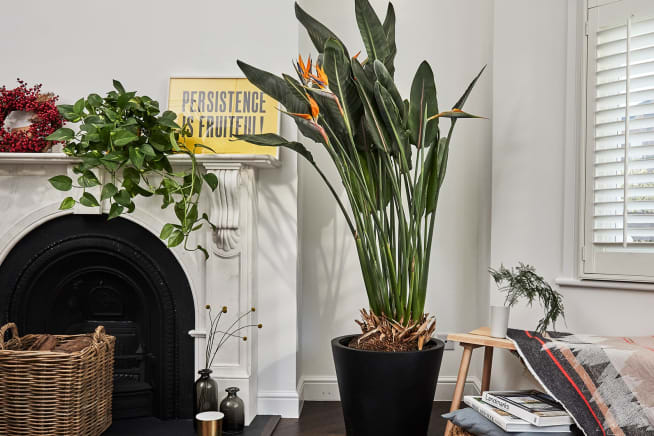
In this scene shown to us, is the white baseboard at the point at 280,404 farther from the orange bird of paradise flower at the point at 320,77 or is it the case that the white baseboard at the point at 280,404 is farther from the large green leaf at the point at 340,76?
the orange bird of paradise flower at the point at 320,77

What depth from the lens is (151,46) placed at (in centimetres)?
268

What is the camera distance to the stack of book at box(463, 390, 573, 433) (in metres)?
1.71

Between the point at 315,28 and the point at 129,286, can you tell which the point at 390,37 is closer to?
the point at 315,28

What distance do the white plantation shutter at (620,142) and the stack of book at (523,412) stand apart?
619 mm

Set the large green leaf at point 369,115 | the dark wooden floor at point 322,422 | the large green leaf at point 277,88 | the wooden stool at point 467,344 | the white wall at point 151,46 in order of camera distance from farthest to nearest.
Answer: the white wall at point 151,46 → the dark wooden floor at point 322,422 → the large green leaf at point 277,88 → the large green leaf at point 369,115 → the wooden stool at point 467,344

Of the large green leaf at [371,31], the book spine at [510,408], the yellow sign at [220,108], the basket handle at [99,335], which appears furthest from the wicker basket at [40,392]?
the large green leaf at [371,31]

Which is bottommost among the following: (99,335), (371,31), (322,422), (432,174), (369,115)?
(322,422)

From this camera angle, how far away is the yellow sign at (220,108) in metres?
2.62

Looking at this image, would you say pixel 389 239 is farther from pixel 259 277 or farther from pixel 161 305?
pixel 161 305

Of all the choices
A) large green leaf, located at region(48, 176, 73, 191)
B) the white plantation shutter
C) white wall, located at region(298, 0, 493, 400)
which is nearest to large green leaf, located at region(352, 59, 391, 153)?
the white plantation shutter

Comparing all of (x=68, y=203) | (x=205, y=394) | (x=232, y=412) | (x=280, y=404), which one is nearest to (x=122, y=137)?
(x=68, y=203)

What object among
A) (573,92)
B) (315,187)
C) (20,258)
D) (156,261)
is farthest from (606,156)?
(20,258)

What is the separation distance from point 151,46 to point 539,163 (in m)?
1.97

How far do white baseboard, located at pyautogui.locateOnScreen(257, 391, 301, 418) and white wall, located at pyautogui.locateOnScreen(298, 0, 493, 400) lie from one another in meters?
0.37
